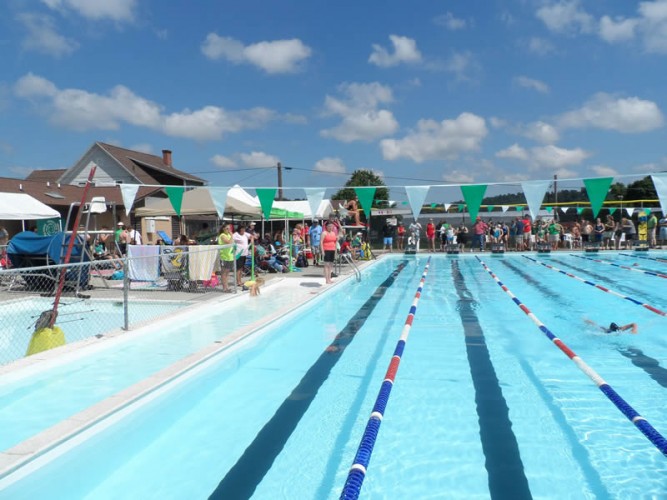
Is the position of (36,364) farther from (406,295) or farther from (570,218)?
(570,218)

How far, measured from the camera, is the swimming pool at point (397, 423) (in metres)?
3.21

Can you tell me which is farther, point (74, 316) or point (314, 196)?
point (314, 196)

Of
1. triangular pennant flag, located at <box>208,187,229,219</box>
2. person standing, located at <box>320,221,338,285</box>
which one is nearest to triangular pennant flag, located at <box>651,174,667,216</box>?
person standing, located at <box>320,221,338,285</box>

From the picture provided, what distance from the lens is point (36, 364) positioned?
191 inches

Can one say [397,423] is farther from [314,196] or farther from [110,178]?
[110,178]

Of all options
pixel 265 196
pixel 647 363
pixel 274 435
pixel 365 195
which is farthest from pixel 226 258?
pixel 647 363

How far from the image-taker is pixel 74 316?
26.9 feet

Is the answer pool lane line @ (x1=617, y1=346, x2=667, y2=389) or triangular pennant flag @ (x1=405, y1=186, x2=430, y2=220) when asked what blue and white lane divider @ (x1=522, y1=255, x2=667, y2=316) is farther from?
triangular pennant flag @ (x1=405, y1=186, x2=430, y2=220)

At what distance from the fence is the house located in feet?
41.8

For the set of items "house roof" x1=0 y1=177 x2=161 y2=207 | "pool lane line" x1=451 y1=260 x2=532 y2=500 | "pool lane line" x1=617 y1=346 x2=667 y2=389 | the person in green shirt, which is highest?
"house roof" x1=0 y1=177 x2=161 y2=207

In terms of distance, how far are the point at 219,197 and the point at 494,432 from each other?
9.92 metres

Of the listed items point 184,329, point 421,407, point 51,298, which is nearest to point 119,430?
point 421,407

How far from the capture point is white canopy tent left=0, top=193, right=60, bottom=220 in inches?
528

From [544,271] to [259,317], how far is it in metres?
11.1
